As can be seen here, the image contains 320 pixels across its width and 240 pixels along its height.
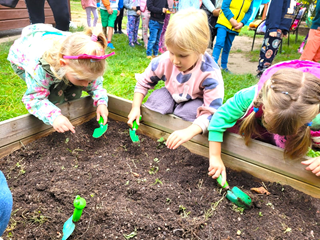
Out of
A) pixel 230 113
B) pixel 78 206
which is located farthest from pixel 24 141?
pixel 230 113

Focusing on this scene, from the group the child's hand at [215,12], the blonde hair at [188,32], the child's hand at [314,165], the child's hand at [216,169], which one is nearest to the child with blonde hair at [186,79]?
the blonde hair at [188,32]

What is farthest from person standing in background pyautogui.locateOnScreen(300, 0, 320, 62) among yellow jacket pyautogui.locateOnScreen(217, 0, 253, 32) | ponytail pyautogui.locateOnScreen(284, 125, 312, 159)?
ponytail pyautogui.locateOnScreen(284, 125, 312, 159)

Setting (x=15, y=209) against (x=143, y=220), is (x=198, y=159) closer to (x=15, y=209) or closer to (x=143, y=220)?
(x=143, y=220)

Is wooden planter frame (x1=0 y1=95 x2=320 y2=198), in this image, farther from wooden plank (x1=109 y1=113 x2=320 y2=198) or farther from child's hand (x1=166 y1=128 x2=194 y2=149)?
child's hand (x1=166 y1=128 x2=194 y2=149)

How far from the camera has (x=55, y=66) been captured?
1736 millimetres

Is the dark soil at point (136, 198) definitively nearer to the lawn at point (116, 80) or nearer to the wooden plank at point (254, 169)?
the wooden plank at point (254, 169)

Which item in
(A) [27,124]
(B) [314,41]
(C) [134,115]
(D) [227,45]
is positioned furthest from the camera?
(D) [227,45]

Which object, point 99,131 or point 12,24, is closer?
point 99,131

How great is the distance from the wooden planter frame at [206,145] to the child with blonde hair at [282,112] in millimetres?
82

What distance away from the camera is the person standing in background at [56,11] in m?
3.01

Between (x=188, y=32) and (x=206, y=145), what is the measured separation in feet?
2.71

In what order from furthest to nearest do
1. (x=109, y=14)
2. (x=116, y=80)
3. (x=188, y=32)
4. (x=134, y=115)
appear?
(x=109, y=14) < (x=116, y=80) < (x=134, y=115) < (x=188, y=32)

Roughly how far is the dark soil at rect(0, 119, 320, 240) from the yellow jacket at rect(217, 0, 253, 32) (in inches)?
113

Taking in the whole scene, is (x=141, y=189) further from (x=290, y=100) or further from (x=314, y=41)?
(x=314, y=41)
